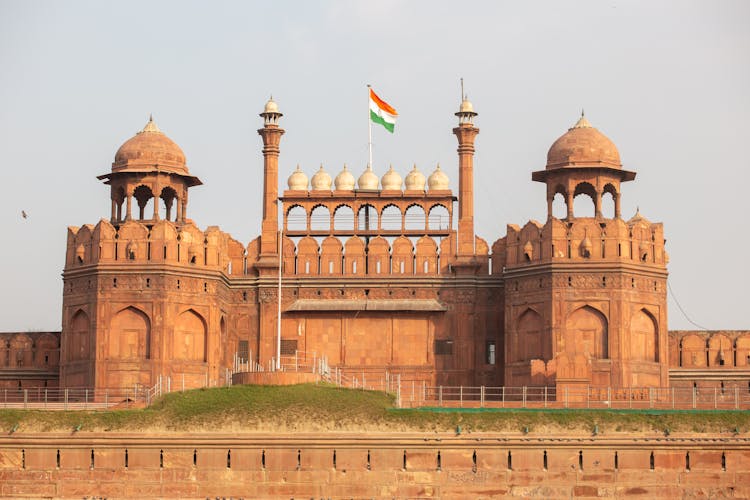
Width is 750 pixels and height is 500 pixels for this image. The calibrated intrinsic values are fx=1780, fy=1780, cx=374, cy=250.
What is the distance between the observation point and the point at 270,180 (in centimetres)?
7706

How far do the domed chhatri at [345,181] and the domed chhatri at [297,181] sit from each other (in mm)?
1339

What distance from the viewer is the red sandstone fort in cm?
7156

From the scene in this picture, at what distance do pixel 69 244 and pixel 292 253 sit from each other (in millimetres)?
9453

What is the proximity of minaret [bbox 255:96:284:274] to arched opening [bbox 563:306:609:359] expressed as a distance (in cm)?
1335

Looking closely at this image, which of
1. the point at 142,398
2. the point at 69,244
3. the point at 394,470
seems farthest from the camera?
the point at 69,244

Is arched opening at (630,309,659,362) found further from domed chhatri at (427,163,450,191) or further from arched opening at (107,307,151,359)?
arched opening at (107,307,151,359)

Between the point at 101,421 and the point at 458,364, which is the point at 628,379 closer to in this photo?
the point at 458,364

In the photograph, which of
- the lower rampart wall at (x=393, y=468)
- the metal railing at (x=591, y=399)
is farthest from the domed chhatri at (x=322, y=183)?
the lower rampart wall at (x=393, y=468)

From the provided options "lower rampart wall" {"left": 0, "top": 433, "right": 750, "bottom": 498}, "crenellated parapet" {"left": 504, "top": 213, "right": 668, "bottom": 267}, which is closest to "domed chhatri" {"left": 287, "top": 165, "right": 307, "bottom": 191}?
"crenellated parapet" {"left": 504, "top": 213, "right": 668, "bottom": 267}

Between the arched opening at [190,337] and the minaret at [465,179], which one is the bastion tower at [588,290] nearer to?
the minaret at [465,179]

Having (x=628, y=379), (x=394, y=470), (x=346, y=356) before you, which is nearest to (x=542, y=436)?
(x=394, y=470)

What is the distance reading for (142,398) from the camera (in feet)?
229

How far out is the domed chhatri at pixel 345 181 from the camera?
77.1m

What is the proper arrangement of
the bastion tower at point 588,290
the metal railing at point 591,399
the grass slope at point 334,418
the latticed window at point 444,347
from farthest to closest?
the latticed window at point 444,347 < the bastion tower at point 588,290 < the metal railing at point 591,399 < the grass slope at point 334,418
